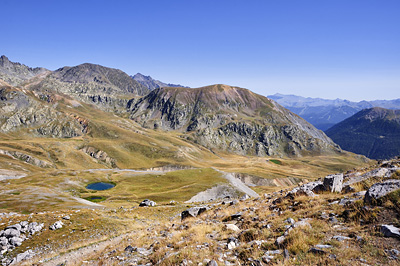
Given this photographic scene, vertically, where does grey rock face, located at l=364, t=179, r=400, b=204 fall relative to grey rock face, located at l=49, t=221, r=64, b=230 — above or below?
above

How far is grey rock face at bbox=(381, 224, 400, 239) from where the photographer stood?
29.1 ft

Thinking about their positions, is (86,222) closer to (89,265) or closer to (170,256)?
(89,265)

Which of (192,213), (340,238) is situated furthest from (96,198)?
(340,238)

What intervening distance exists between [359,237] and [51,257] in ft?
82.8

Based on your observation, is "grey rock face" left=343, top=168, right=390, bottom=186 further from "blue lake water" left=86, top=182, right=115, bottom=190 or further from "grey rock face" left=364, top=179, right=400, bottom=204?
"blue lake water" left=86, top=182, right=115, bottom=190

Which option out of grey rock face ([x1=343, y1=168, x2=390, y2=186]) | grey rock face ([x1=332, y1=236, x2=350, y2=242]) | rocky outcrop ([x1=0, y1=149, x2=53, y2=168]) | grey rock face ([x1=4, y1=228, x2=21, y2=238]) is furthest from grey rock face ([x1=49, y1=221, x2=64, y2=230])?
rocky outcrop ([x1=0, y1=149, x2=53, y2=168])

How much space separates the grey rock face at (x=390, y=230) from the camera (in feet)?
29.1

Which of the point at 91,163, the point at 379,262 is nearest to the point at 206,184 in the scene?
the point at 379,262

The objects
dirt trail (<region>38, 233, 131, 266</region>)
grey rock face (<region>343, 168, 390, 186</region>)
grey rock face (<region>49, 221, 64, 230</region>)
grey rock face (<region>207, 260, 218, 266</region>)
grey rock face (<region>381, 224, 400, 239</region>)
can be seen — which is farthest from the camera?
grey rock face (<region>49, 221, 64, 230</region>)

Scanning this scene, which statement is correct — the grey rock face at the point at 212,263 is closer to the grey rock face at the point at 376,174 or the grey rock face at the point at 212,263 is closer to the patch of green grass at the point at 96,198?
the grey rock face at the point at 376,174

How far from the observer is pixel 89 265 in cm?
1402

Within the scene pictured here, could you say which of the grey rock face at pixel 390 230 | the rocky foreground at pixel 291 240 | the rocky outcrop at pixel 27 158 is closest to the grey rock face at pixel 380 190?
the rocky foreground at pixel 291 240

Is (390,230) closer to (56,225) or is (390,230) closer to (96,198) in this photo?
(56,225)

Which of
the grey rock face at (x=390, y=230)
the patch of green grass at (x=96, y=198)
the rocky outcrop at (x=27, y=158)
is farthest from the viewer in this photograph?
the rocky outcrop at (x=27, y=158)
